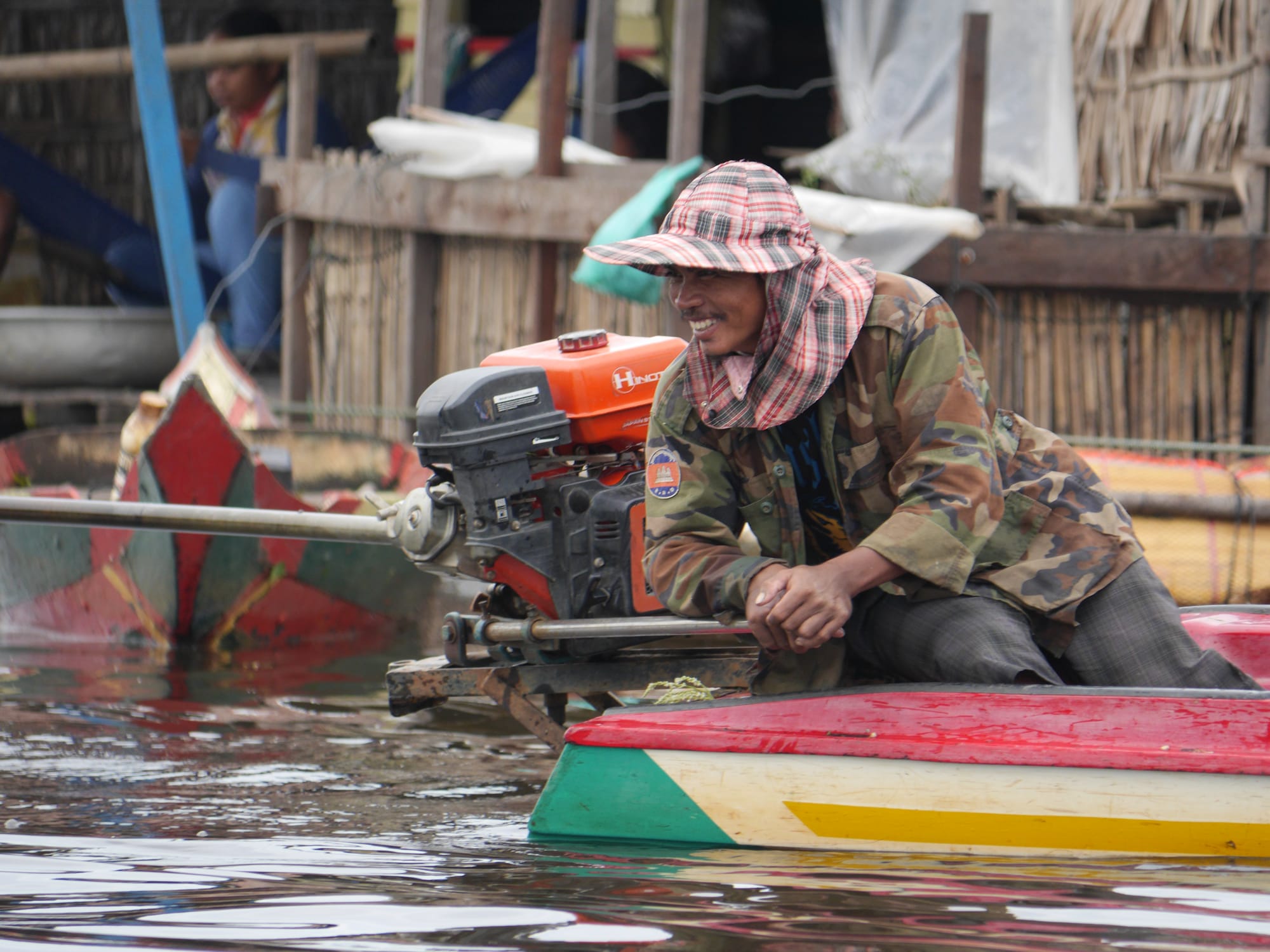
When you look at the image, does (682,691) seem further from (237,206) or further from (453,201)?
(237,206)

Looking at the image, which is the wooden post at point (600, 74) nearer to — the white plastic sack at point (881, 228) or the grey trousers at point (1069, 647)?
the white plastic sack at point (881, 228)

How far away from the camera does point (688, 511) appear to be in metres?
3.30

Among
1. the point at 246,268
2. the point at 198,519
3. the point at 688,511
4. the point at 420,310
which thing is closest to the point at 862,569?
the point at 688,511

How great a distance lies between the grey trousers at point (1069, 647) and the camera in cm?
321

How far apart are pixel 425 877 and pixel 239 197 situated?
7.87 metres

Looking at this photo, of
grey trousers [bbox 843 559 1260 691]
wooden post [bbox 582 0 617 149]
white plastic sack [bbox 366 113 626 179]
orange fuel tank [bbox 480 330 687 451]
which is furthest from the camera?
wooden post [bbox 582 0 617 149]

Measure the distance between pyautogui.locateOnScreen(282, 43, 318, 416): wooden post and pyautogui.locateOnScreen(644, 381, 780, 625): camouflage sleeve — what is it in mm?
6273

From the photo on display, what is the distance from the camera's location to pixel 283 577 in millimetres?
6531

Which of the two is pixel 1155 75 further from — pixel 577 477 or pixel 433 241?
pixel 577 477

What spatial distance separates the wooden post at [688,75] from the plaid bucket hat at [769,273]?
398 cm

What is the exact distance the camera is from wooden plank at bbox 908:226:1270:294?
657 centimetres

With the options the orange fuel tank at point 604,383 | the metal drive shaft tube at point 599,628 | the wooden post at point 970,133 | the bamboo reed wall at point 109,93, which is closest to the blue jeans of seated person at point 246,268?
the bamboo reed wall at point 109,93

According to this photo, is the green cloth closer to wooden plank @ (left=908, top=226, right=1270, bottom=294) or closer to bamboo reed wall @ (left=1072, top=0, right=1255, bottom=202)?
wooden plank @ (left=908, top=226, right=1270, bottom=294)

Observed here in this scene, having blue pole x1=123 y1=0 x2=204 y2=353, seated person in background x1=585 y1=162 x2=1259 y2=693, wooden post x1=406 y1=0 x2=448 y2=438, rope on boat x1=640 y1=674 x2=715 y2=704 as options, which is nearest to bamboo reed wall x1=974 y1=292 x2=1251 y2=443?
wooden post x1=406 y1=0 x2=448 y2=438
